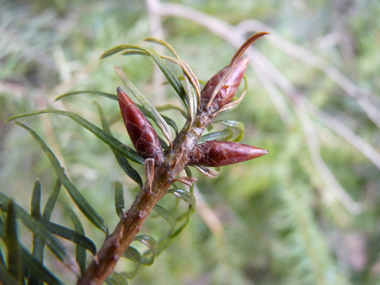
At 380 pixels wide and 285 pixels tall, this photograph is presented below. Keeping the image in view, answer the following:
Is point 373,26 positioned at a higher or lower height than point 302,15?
lower

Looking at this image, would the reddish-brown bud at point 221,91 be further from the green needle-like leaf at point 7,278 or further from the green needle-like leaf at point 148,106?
the green needle-like leaf at point 7,278

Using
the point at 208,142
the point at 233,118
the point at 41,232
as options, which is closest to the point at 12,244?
the point at 41,232

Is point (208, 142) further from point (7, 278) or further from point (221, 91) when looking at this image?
point (7, 278)

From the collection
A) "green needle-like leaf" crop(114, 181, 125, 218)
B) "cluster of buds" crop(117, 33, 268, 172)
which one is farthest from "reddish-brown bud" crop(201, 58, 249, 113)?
"green needle-like leaf" crop(114, 181, 125, 218)

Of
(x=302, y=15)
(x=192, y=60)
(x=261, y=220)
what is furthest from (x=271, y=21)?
(x=261, y=220)

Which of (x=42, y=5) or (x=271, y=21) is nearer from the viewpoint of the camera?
(x=42, y=5)

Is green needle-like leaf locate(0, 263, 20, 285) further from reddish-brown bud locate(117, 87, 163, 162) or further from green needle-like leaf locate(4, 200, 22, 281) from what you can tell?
reddish-brown bud locate(117, 87, 163, 162)

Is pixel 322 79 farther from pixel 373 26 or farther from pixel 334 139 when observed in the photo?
pixel 334 139
